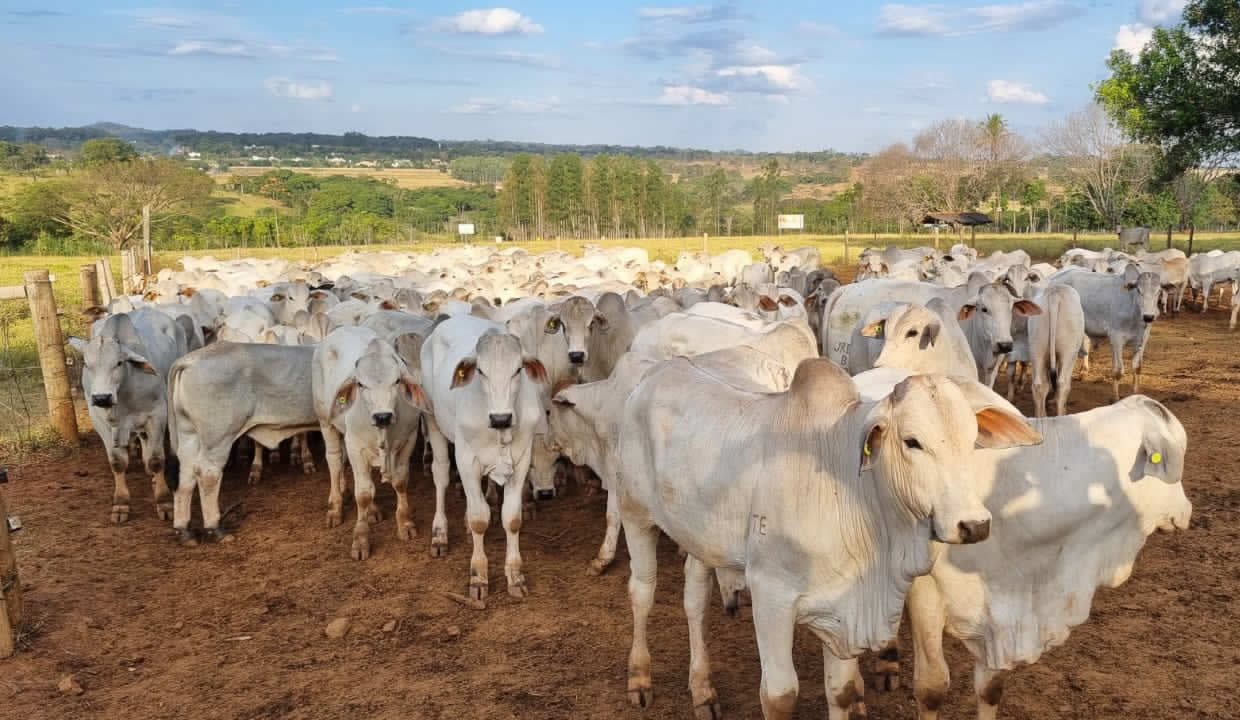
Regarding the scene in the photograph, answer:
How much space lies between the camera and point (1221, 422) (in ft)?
36.5

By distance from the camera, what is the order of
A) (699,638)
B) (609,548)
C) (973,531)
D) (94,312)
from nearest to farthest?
(973,531)
(699,638)
(609,548)
(94,312)

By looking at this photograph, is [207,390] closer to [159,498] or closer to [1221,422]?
[159,498]

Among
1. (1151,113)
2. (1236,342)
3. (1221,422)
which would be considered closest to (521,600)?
(1221,422)

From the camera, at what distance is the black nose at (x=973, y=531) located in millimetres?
3270

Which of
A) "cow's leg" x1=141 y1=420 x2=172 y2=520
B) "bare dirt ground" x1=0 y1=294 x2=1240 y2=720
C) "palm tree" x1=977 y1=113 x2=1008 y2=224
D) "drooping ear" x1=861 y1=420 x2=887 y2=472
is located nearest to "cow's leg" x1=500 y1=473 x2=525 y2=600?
"bare dirt ground" x1=0 y1=294 x2=1240 y2=720

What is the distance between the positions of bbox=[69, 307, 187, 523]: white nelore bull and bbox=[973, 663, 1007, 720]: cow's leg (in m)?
7.61

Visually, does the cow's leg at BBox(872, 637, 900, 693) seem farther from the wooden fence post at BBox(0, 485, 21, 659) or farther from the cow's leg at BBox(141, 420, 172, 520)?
the cow's leg at BBox(141, 420, 172, 520)

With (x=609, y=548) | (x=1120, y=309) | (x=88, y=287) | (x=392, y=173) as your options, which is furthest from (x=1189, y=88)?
(x=392, y=173)

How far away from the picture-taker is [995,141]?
65.6m

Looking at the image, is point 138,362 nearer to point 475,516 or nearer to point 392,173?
point 475,516

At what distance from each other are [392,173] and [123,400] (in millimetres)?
164519

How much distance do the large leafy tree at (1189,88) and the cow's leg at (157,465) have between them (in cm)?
2064

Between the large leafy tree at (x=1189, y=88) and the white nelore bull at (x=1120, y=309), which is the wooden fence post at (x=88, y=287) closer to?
the white nelore bull at (x=1120, y=309)

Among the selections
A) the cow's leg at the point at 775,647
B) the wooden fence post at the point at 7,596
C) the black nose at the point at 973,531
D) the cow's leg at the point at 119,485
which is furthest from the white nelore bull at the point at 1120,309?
the wooden fence post at the point at 7,596
